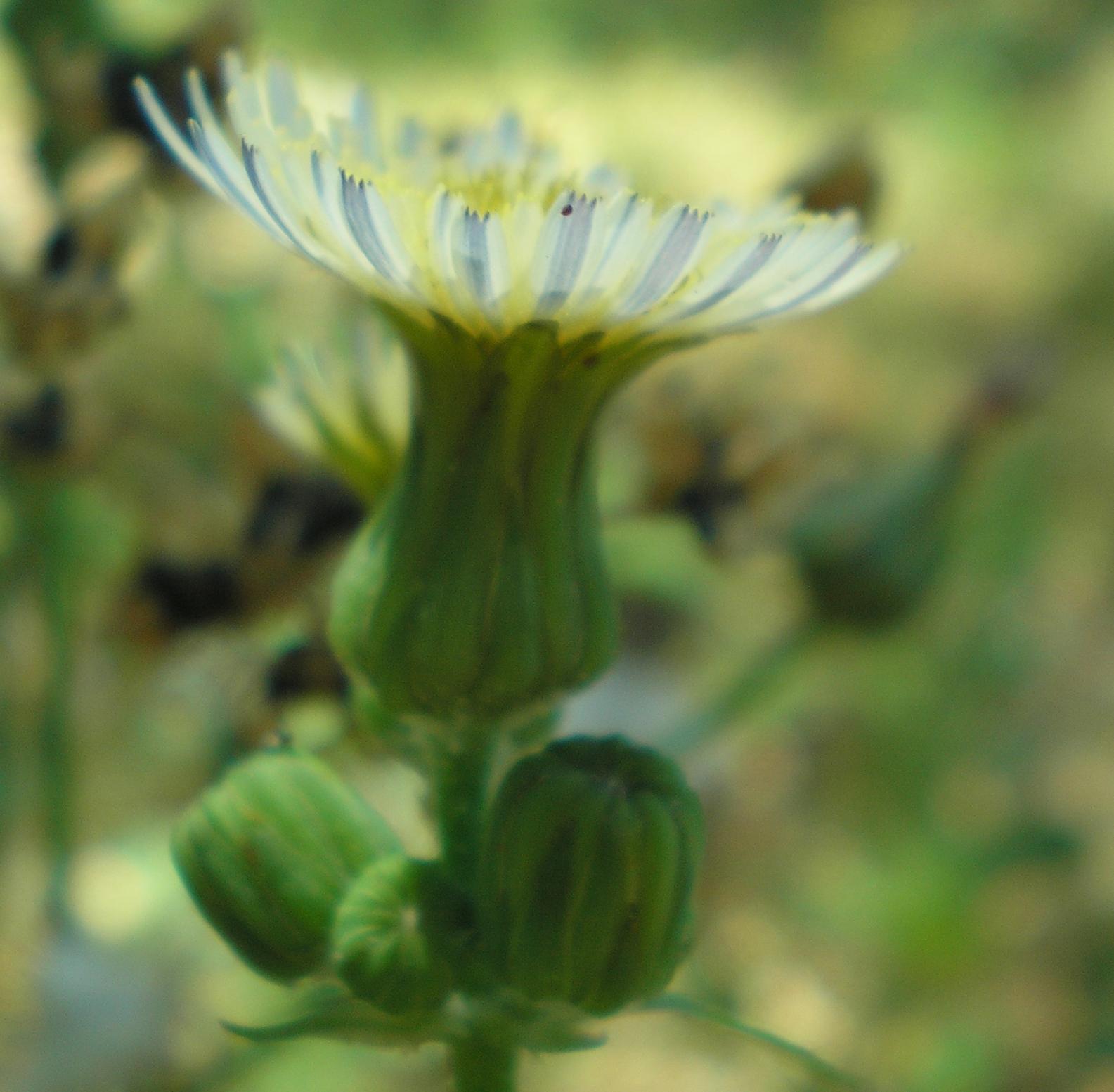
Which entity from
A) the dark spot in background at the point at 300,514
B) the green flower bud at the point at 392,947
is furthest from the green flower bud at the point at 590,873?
the dark spot in background at the point at 300,514

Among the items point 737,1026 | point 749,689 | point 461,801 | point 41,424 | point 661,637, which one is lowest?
point 737,1026

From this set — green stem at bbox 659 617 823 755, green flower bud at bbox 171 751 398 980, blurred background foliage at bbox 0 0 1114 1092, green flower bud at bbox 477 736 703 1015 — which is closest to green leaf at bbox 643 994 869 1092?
green flower bud at bbox 477 736 703 1015

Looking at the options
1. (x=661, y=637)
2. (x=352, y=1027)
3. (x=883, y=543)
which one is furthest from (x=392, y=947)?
(x=661, y=637)

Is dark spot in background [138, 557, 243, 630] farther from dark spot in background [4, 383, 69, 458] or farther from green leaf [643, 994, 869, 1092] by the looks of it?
green leaf [643, 994, 869, 1092]

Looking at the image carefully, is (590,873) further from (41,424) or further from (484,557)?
(41,424)

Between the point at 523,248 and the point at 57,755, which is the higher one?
the point at 57,755

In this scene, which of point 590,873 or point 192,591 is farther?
point 192,591

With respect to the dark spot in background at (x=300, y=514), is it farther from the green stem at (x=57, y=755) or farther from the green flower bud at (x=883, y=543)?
the green flower bud at (x=883, y=543)
